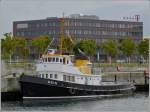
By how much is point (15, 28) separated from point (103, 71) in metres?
76.5

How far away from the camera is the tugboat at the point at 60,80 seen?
4581cm

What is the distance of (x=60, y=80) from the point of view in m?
47.2

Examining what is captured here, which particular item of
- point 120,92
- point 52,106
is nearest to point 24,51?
point 120,92

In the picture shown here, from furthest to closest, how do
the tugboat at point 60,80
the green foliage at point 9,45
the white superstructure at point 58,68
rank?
1. the green foliage at point 9,45
2. the white superstructure at point 58,68
3. the tugboat at point 60,80

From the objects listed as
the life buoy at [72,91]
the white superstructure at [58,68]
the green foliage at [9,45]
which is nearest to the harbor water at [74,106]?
the life buoy at [72,91]

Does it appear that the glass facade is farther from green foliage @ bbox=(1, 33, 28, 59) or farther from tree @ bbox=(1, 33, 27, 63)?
tree @ bbox=(1, 33, 27, 63)

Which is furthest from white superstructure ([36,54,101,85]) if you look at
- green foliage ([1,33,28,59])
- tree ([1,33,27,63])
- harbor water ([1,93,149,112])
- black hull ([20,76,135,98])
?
tree ([1,33,27,63])

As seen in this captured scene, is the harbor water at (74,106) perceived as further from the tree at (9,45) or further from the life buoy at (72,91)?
the tree at (9,45)

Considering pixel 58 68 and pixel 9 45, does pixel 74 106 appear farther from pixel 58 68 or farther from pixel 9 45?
pixel 9 45

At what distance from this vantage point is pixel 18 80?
154ft

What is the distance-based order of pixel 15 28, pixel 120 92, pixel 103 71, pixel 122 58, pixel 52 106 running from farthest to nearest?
pixel 15 28
pixel 122 58
pixel 103 71
pixel 120 92
pixel 52 106

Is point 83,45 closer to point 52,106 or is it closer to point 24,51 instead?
point 24,51

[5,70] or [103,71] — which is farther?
[103,71]

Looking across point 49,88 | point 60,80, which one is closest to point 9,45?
point 60,80
